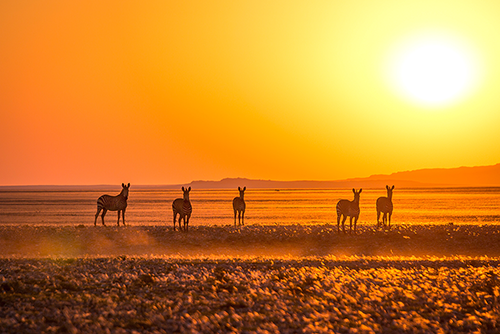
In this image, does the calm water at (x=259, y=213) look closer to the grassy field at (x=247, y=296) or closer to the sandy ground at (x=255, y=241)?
the sandy ground at (x=255, y=241)

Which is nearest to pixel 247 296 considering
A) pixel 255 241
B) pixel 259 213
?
pixel 255 241

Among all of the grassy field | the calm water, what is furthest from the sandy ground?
the calm water

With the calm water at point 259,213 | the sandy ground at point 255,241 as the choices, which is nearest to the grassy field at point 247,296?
the sandy ground at point 255,241

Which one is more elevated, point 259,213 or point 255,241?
point 259,213

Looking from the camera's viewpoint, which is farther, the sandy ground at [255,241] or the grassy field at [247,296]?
the sandy ground at [255,241]

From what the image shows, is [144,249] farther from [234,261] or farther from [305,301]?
[305,301]

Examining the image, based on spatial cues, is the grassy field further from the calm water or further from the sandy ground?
the calm water

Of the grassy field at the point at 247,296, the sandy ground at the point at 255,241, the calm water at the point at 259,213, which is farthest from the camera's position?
the calm water at the point at 259,213

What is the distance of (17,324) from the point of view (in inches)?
356

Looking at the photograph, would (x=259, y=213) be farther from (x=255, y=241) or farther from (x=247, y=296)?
(x=247, y=296)

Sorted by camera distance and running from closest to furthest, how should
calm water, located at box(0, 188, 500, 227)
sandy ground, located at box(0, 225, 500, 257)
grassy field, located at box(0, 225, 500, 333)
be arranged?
grassy field, located at box(0, 225, 500, 333)
sandy ground, located at box(0, 225, 500, 257)
calm water, located at box(0, 188, 500, 227)

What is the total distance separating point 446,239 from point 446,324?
60.5 ft

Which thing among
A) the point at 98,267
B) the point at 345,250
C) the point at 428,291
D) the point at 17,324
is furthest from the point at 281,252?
the point at 17,324

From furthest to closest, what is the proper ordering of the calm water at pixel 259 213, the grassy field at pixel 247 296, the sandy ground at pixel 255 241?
the calm water at pixel 259 213 < the sandy ground at pixel 255 241 < the grassy field at pixel 247 296
